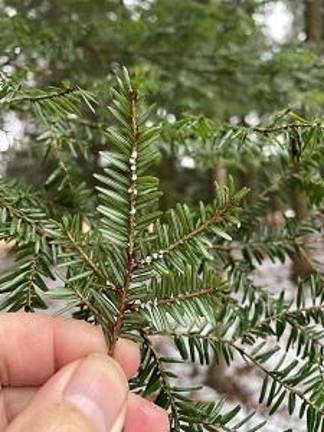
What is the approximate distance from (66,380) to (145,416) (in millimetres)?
91

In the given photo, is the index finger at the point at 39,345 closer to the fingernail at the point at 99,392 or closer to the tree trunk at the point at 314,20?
the fingernail at the point at 99,392

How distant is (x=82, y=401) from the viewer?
1.59 feet

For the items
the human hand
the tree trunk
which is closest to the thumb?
the human hand

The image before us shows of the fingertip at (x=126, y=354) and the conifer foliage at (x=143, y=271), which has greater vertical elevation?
the conifer foliage at (x=143, y=271)

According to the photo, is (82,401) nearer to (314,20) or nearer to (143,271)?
(143,271)

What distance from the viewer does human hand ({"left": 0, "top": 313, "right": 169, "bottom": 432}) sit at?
1.55 ft

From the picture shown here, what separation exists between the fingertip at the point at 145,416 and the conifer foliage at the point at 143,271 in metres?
0.01

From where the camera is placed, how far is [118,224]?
479 mm

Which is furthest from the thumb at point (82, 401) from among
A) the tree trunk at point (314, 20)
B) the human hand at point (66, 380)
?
the tree trunk at point (314, 20)

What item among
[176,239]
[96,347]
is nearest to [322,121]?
[176,239]

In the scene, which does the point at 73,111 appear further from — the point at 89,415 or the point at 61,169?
the point at 89,415

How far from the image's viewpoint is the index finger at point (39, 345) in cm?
55

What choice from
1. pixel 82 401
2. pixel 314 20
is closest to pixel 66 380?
pixel 82 401

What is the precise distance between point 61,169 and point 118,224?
0.27m
